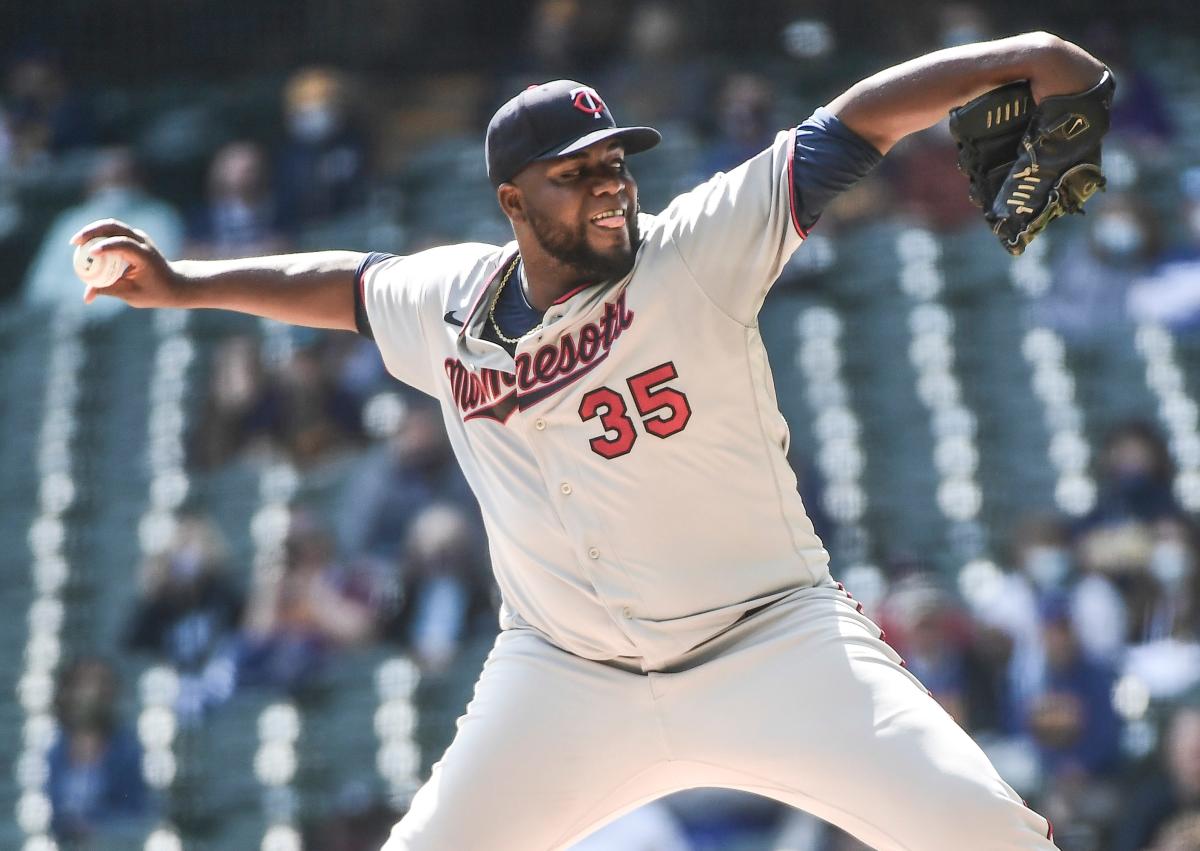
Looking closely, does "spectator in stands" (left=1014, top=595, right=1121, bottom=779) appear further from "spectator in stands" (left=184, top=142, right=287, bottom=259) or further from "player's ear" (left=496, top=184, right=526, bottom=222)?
"spectator in stands" (left=184, top=142, right=287, bottom=259)

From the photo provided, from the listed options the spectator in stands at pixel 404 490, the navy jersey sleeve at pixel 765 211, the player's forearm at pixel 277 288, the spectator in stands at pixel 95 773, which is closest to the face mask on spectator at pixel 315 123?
the spectator in stands at pixel 404 490

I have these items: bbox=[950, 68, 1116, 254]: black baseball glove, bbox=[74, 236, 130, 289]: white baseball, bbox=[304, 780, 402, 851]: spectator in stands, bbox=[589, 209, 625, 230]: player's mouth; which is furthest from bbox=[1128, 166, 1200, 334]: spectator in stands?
bbox=[74, 236, 130, 289]: white baseball

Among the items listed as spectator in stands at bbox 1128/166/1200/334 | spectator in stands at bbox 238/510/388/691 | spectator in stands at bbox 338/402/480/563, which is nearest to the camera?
spectator in stands at bbox 238/510/388/691

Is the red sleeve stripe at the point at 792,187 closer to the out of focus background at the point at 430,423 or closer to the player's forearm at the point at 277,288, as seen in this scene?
the player's forearm at the point at 277,288

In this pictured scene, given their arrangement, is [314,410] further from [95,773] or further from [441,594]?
[95,773]

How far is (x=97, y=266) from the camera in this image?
127 inches

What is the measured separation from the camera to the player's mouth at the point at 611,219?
2.93 m

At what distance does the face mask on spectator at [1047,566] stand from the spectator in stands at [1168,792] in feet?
2.66

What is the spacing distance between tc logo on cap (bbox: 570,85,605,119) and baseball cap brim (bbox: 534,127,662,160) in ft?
0.13

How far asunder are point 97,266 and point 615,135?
39.5 inches

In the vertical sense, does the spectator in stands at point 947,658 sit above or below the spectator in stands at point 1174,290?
below

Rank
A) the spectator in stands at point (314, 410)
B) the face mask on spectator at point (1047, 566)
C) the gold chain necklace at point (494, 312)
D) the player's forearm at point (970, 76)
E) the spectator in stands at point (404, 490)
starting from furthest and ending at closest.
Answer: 1. the spectator in stands at point (314, 410)
2. the spectator in stands at point (404, 490)
3. the face mask on spectator at point (1047, 566)
4. the gold chain necklace at point (494, 312)
5. the player's forearm at point (970, 76)

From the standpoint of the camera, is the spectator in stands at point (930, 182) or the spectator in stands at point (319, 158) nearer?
the spectator in stands at point (930, 182)

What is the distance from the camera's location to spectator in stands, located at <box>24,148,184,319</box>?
8.05 metres
